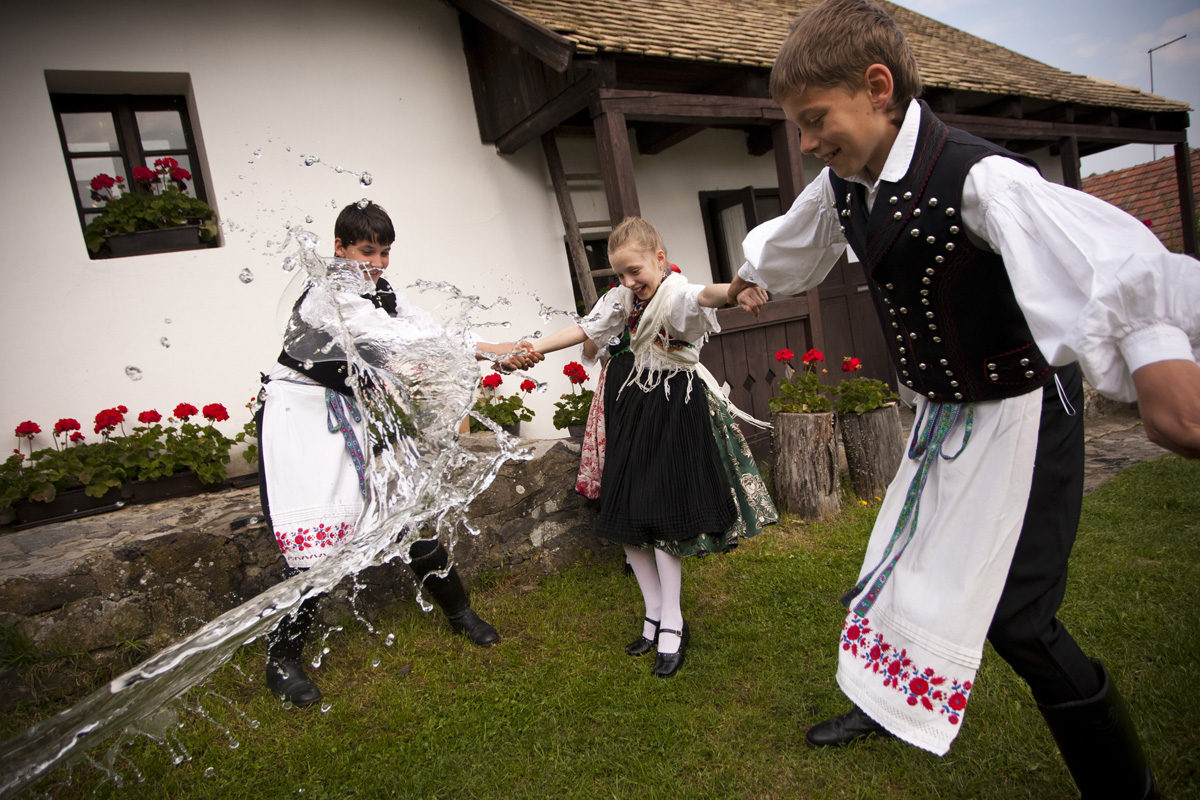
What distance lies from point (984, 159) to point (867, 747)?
171cm

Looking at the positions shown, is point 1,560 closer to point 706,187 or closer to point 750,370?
point 750,370

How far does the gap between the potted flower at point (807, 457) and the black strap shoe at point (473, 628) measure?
2096 mm

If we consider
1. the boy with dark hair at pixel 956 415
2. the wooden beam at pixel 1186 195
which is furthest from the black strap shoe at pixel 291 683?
the wooden beam at pixel 1186 195

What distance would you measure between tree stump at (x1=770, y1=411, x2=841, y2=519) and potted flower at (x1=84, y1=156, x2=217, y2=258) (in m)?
3.91

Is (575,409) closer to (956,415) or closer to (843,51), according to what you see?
(956,415)

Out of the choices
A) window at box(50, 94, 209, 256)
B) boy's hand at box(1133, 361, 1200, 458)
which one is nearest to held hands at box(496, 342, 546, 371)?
boy's hand at box(1133, 361, 1200, 458)

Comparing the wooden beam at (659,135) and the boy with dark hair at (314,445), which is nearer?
the boy with dark hair at (314,445)

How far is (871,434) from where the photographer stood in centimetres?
458

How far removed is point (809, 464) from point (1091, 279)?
3204 millimetres

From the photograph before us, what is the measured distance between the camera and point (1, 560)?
10.0ft

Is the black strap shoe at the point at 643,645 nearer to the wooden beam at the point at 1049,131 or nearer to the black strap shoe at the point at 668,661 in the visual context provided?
the black strap shoe at the point at 668,661

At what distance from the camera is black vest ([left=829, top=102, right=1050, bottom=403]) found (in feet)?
4.92

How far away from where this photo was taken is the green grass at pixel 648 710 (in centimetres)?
210

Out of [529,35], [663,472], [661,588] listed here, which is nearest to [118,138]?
[529,35]
